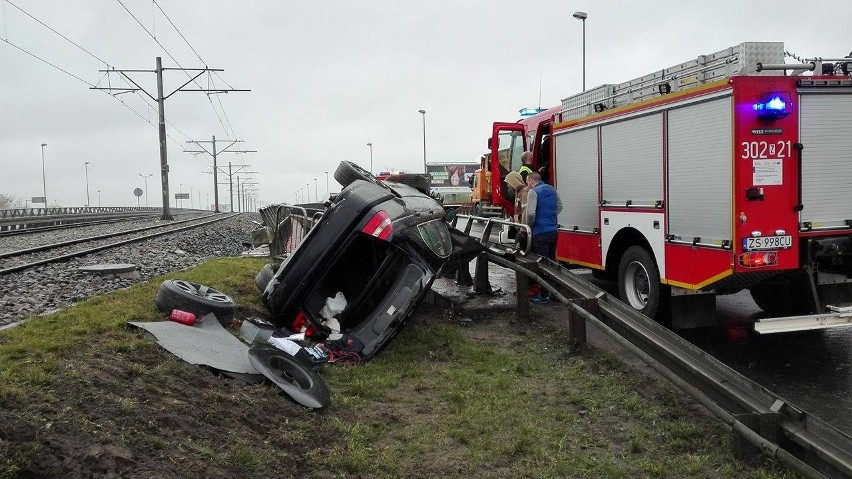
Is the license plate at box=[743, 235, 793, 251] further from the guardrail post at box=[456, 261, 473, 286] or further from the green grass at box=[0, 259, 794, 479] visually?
the guardrail post at box=[456, 261, 473, 286]

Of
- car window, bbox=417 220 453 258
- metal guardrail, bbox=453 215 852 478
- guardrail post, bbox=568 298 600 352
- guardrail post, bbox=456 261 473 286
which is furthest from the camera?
guardrail post, bbox=456 261 473 286

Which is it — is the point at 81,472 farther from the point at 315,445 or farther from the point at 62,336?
the point at 62,336

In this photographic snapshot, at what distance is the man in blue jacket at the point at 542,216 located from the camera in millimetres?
9180

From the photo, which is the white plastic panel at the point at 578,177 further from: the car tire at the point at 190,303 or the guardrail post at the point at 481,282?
the car tire at the point at 190,303

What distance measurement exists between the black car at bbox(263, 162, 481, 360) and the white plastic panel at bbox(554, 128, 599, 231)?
2977 mm

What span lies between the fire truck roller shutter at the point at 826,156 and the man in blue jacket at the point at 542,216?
329cm

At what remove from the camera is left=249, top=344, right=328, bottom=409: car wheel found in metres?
4.74

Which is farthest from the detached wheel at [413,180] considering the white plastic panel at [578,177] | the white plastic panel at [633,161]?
the white plastic panel at [633,161]

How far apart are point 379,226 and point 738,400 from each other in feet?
11.0

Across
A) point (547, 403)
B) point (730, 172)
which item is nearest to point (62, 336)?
point (547, 403)

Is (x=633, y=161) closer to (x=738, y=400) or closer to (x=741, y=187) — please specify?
(x=741, y=187)

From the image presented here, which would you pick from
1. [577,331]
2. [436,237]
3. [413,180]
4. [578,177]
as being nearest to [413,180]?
[413,180]

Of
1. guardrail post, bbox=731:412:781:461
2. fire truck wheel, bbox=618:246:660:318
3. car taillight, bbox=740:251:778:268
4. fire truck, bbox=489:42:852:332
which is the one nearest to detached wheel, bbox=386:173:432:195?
fire truck, bbox=489:42:852:332

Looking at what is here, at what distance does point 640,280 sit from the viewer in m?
8.38
